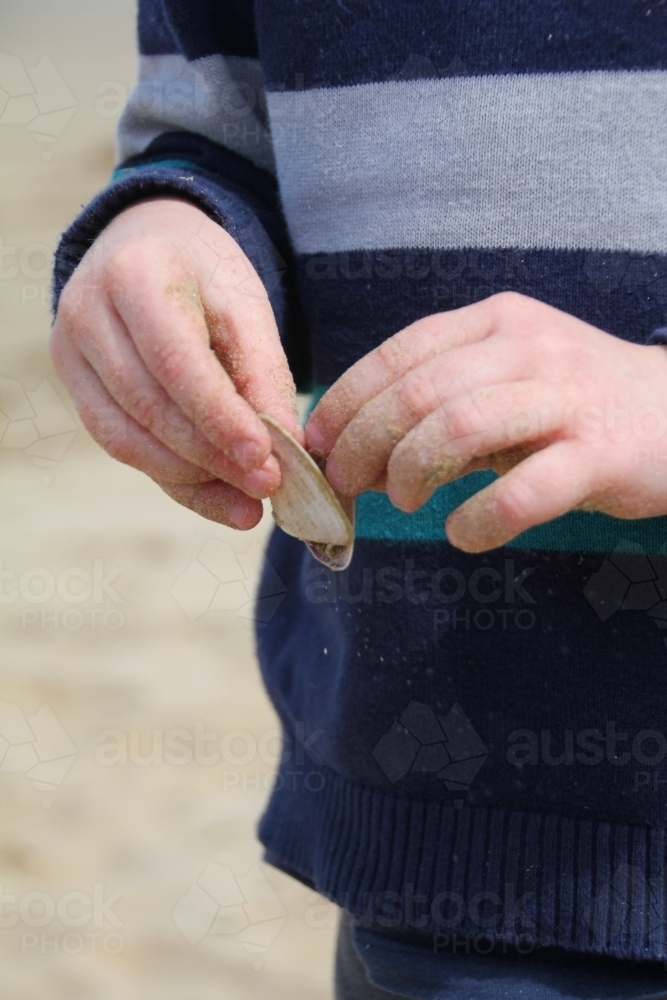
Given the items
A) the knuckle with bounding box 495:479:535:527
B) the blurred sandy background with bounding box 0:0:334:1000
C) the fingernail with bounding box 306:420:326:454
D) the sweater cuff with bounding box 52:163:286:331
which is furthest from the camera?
the blurred sandy background with bounding box 0:0:334:1000

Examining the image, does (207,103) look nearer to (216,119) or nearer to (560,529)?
(216,119)

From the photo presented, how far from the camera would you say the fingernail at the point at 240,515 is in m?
0.71

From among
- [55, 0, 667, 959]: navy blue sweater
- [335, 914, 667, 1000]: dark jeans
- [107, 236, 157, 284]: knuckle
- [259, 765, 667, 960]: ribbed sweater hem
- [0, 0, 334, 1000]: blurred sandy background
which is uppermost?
[107, 236, 157, 284]: knuckle

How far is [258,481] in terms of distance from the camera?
67cm

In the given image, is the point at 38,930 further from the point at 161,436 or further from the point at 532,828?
the point at 161,436

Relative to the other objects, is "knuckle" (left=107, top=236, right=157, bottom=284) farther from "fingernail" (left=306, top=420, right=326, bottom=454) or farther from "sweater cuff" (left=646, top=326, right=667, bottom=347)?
"sweater cuff" (left=646, top=326, right=667, bottom=347)

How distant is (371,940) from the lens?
0.86 meters

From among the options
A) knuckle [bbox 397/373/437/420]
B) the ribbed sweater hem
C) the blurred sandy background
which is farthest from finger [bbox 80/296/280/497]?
the blurred sandy background

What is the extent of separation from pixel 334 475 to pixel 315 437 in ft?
0.11

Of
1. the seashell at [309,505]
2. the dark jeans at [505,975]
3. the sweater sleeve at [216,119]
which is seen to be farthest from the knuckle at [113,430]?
the dark jeans at [505,975]

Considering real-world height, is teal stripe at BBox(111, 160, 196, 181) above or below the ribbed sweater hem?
above

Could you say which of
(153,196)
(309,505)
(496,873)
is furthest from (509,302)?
(496,873)

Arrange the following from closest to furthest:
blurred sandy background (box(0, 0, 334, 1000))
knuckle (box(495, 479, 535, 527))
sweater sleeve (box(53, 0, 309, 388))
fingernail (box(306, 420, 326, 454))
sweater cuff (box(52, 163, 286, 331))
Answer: knuckle (box(495, 479, 535, 527)) < fingernail (box(306, 420, 326, 454)) < sweater cuff (box(52, 163, 286, 331)) < sweater sleeve (box(53, 0, 309, 388)) < blurred sandy background (box(0, 0, 334, 1000))

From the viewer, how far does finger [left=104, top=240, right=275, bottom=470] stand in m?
0.64
